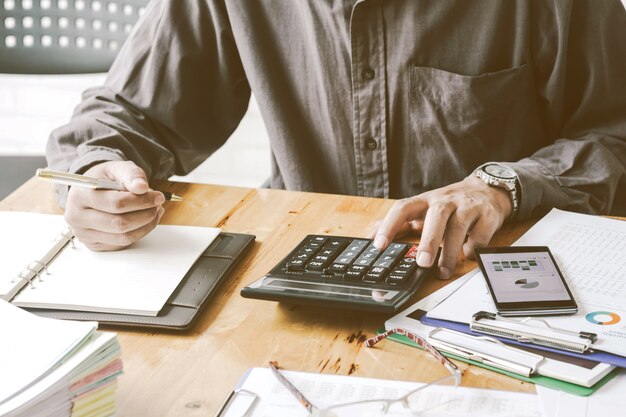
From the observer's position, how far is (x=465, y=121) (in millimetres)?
1231

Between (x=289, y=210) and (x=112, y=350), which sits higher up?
(x=112, y=350)

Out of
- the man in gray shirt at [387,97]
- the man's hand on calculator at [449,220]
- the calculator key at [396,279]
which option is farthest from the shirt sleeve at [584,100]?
the calculator key at [396,279]

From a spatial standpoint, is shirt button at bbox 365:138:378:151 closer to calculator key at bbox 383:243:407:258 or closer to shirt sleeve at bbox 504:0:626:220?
shirt sleeve at bbox 504:0:626:220

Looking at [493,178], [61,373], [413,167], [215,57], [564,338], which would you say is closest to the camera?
[61,373]

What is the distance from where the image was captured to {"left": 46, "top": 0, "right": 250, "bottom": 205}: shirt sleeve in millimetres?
1224

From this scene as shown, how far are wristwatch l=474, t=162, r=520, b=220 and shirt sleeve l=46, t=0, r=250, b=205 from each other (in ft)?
1.68

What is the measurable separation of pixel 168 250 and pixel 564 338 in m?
0.48

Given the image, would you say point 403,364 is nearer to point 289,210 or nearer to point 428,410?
point 428,410

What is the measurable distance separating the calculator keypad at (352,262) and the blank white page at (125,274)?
0.13 m

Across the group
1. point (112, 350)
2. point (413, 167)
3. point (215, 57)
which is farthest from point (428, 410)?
point (215, 57)

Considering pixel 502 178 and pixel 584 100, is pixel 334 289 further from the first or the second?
pixel 584 100

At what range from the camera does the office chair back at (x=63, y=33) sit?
1.70 m

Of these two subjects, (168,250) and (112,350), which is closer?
(112,350)

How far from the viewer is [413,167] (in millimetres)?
1275
